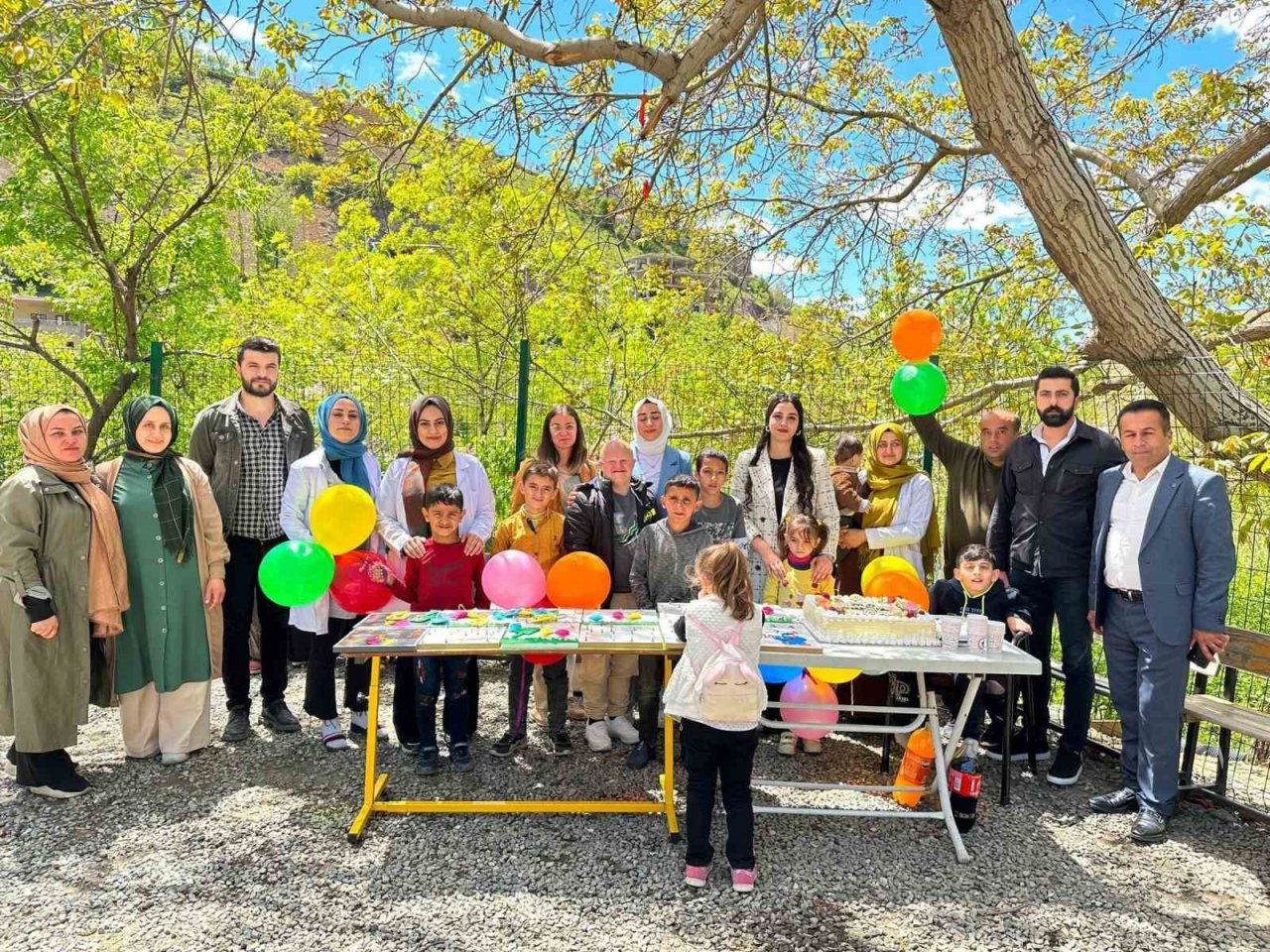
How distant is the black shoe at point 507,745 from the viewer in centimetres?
418

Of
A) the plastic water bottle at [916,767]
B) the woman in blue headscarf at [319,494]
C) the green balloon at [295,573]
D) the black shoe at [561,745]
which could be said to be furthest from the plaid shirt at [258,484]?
the plastic water bottle at [916,767]

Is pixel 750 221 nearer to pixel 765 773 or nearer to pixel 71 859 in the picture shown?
pixel 765 773

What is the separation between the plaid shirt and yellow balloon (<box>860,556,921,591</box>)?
10.1ft

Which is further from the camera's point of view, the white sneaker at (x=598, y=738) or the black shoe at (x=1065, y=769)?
the white sneaker at (x=598, y=738)

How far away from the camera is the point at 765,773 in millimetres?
4109

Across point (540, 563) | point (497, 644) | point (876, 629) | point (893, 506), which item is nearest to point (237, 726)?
point (540, 563)

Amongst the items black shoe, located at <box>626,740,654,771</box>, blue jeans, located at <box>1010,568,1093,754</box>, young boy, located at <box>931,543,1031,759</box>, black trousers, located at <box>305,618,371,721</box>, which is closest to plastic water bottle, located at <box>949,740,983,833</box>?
young boy, located at <box>931,543,1031,759</box>

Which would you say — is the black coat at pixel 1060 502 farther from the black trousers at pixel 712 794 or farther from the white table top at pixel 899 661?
the black trousers at pixel 712 794

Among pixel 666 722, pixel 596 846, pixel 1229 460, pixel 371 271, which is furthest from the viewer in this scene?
pixel 371 271

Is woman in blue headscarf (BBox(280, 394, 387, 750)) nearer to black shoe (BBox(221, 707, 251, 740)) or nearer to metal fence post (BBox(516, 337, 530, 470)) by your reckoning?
black shoe (BBox(221, 707, 251, 740))

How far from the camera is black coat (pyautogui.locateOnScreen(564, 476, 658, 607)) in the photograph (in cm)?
417

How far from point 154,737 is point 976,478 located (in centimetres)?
460

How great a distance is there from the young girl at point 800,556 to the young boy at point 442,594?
63.5 inches

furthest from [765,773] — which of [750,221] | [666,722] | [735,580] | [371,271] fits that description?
[371,271]
